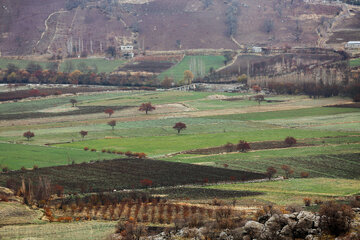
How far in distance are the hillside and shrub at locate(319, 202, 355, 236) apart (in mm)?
135392

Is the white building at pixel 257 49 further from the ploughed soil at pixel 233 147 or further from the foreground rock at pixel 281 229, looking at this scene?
the foreground rock at pixel 281 229

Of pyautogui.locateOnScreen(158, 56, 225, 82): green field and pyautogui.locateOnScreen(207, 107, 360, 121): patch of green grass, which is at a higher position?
pyautogui.locateOnScreen(158, 56, 225, 82): green field

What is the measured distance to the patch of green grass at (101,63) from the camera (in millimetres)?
148875

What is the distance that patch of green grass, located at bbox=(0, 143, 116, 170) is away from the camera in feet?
186

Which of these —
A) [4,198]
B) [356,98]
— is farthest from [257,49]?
[4,198]

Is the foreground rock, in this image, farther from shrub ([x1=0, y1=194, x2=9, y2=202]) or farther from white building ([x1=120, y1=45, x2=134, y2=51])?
white building ([x1=120, y1=45, x2=134, y2=51])

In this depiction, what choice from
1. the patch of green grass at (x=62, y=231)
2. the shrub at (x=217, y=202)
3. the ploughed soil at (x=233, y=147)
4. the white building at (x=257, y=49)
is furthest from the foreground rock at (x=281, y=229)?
the white building at (x=257, y=49)

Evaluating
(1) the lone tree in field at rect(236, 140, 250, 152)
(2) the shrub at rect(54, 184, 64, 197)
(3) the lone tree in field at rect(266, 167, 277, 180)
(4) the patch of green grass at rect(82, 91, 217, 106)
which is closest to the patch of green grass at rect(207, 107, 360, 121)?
(4) the patch of green grass at rect(82, 91, 217, 106)

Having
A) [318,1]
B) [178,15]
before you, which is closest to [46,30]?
[178,15]

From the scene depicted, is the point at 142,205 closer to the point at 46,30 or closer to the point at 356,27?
the point at 356,27

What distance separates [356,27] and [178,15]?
56357 mm

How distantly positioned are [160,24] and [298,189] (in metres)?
142

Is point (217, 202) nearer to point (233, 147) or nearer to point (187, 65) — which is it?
point (233, 147)

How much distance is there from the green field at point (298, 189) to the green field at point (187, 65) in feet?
287
